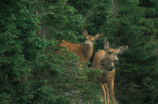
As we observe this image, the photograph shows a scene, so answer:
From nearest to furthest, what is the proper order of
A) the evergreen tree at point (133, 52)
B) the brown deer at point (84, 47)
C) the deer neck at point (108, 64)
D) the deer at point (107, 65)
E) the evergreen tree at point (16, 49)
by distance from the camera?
the evergreen tree at point (16, 49)
the deer at point (107, 65)
the deer neck at point (108, 64)
the brown deer at point (84, 47)
the evergreen tree at point (133, 52)

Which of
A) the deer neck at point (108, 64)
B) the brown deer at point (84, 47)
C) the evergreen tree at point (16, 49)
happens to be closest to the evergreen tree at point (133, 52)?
the brown deer at point (84, 47)

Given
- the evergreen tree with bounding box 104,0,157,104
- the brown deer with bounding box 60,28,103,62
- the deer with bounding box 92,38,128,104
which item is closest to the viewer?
the deer with bounding box 92,38,128,104

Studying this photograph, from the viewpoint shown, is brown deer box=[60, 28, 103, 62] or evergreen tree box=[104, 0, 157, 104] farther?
evergreen tree box=[104, 0, 157, 104]

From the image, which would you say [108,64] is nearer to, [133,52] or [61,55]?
[61,55]

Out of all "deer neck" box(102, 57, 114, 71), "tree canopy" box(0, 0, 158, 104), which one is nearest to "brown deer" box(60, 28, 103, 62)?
"tree canopy" box(0, 0, 158, 104)

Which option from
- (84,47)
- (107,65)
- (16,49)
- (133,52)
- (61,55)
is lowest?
(107,65)

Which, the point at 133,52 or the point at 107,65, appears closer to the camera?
the point at 107,65

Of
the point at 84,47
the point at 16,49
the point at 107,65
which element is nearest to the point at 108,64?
the point at 107,65

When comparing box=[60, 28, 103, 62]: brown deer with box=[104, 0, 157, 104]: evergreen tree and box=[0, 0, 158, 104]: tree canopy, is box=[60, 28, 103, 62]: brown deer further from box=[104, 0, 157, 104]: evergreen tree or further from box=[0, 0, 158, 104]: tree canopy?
box=[104, 0, 157, 104]: evergreen tree

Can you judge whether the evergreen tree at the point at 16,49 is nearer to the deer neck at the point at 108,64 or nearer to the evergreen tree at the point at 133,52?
the deer neck at the point at 108,64

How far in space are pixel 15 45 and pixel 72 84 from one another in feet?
10.3

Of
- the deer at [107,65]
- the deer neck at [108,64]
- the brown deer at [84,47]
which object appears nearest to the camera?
the deer at [107,65]

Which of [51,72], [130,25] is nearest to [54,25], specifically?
[51,72]

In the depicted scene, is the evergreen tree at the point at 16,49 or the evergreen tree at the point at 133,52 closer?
the evergreen tree at the point at 16,49
